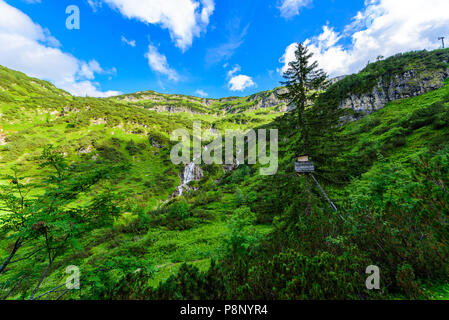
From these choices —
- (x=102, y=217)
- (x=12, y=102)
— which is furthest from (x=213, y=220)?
(x=12, y=102)

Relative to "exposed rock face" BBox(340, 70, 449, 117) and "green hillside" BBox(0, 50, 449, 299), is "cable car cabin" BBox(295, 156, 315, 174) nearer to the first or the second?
"green hillside" BBox(0, 50, 449, 299)

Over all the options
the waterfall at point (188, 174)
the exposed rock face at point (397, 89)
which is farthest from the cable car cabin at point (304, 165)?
the waterfall at point (188, 174)

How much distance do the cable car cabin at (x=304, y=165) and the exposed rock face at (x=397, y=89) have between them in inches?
1714

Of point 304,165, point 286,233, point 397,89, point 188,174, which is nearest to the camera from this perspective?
point 286,233

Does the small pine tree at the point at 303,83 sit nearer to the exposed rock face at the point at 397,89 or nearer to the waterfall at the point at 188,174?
the exposed rock face at the point at 397,89

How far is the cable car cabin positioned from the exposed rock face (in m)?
43.5

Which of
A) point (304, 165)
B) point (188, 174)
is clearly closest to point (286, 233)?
point (304, 165)

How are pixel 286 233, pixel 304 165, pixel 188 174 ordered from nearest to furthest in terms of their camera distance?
pixel 286 233, pixel 304 165, pixel 188 174

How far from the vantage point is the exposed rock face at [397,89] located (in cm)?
3891

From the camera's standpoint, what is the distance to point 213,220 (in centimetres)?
2103

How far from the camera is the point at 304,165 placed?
802 centimetres

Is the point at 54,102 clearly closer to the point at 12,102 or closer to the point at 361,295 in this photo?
the point at 12,102

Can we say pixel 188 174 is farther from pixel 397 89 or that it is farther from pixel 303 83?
pixel 397 89

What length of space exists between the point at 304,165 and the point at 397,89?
200 ft
